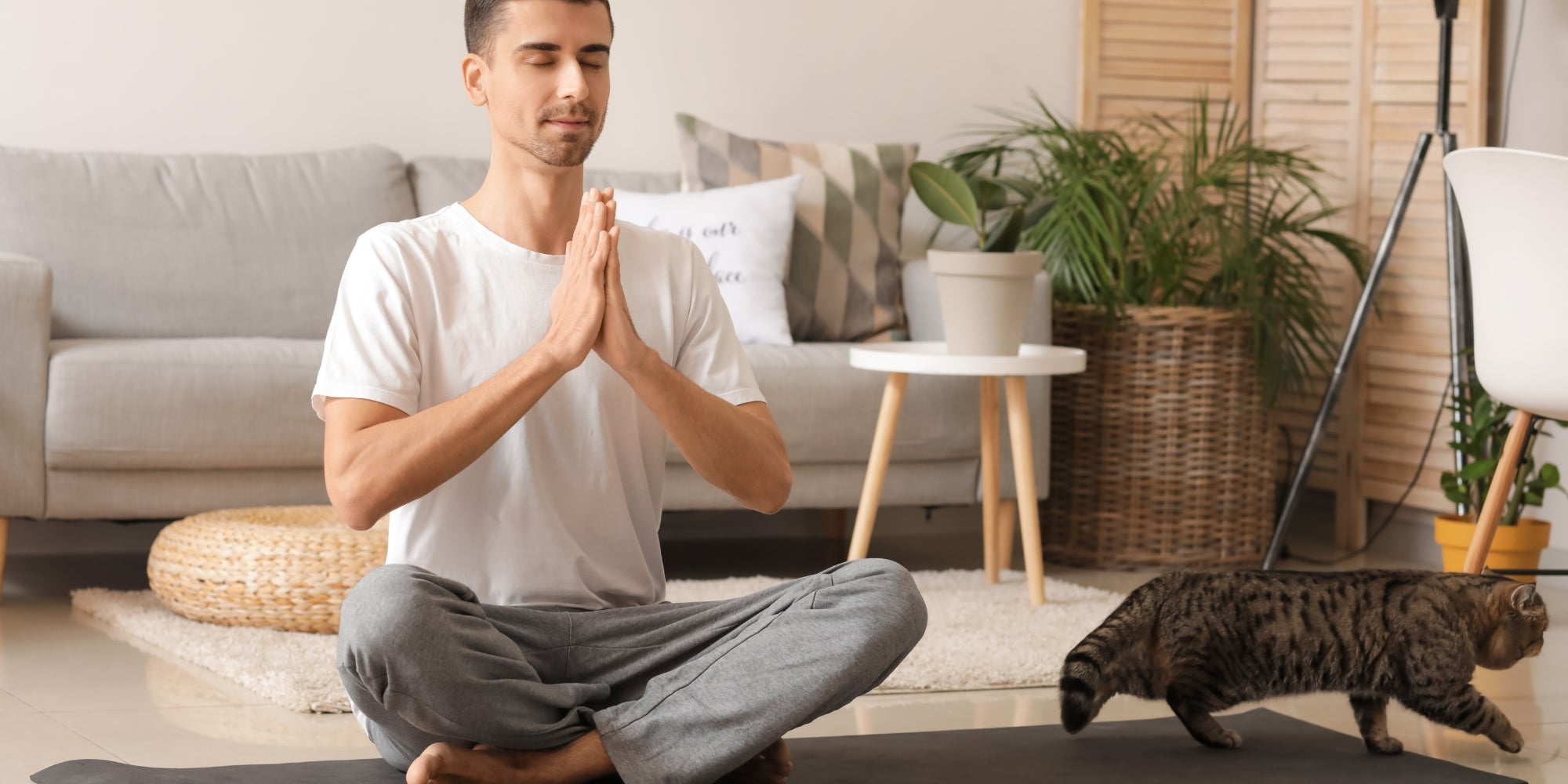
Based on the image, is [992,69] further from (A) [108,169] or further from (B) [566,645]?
(B) [566,645]

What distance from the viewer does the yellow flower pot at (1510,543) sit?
3.60 m

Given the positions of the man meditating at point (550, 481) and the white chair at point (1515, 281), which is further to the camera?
the white chair at point (1515, 281)

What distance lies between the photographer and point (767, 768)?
6.43ft

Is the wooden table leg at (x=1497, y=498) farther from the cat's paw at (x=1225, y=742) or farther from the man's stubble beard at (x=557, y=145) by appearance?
the man's stubble beard at (x=557, y=145)

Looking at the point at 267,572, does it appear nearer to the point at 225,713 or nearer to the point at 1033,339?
the point at 225,713

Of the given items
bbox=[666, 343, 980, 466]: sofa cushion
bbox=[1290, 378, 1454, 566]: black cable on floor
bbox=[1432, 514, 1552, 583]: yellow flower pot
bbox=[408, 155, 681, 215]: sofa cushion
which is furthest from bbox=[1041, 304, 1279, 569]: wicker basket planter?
bbox=[408, 155, 681, 215]: sofa cushion

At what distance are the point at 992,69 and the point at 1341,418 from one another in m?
1.28

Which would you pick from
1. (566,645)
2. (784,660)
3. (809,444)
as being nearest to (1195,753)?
(784,660)

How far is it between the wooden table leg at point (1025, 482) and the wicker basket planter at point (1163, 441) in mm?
683

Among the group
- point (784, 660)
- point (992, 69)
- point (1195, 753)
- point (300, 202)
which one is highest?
point (992, 69)

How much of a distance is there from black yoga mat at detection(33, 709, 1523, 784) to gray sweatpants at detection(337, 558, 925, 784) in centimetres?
24

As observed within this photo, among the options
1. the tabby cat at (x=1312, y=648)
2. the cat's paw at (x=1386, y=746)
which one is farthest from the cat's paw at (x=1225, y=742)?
the cat's paw at (x=1386, y=746)

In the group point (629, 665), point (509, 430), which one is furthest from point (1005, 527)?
point (509, 430)

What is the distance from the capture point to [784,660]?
5.96ft
